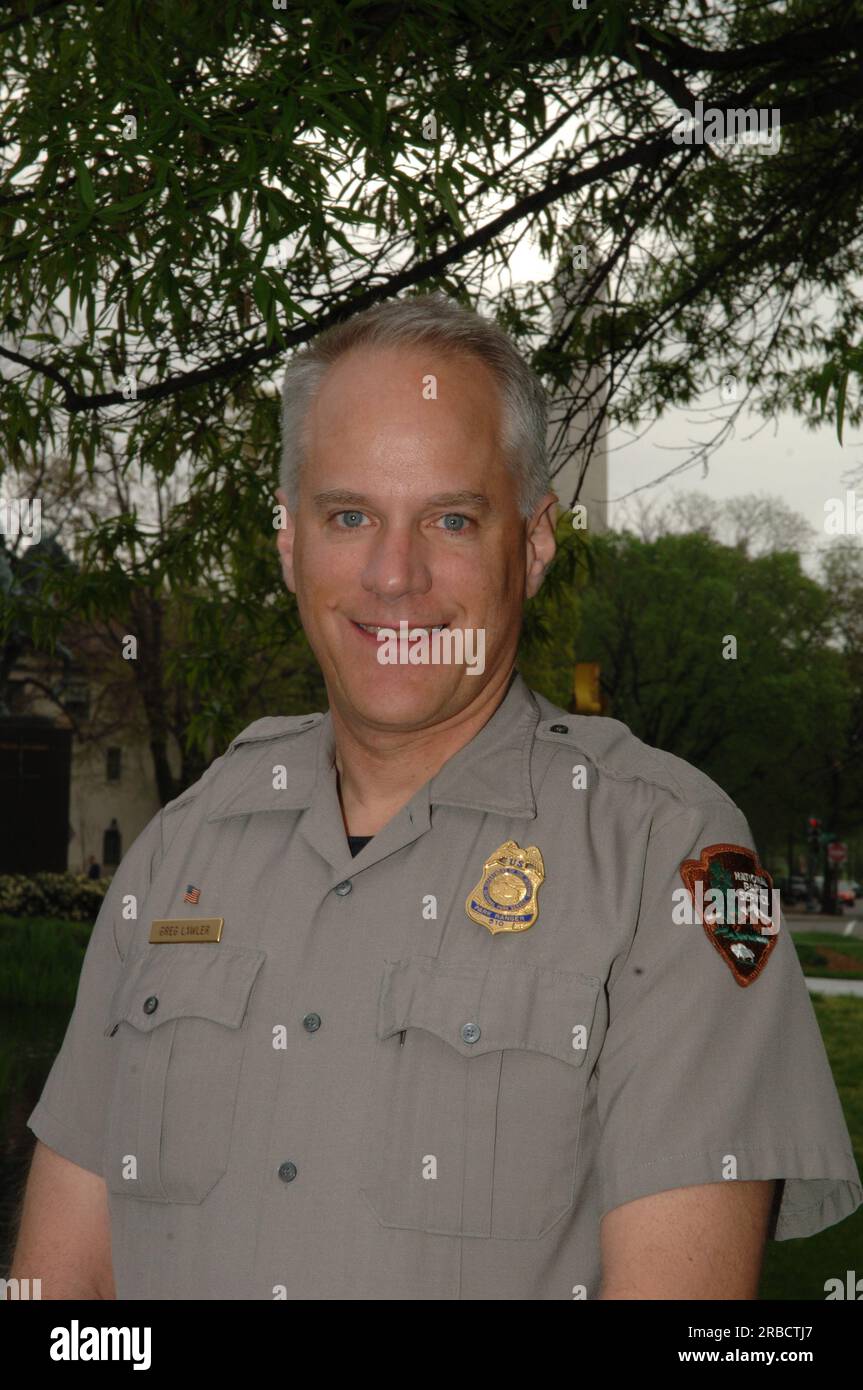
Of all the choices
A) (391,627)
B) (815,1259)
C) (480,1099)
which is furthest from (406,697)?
(815,1259)

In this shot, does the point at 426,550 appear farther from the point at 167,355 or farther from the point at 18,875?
the point at 18,875

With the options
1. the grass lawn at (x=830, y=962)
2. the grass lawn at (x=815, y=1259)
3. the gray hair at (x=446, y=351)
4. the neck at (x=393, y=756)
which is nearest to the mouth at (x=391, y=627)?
the neck at (x=393, y=756)

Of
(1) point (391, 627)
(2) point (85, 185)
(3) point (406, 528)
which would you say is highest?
(2) point (85, 185)

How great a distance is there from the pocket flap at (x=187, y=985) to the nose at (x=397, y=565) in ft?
1.89

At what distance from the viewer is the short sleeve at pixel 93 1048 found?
2287 mm

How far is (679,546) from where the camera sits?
133ft

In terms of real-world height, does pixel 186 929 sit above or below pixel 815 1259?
above

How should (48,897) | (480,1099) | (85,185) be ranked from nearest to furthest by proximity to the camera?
(480,1099), (85,185), (48,897)

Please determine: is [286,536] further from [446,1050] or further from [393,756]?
[446,1050]

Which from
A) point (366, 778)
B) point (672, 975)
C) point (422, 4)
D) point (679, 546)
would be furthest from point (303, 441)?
A: point (679, 546)

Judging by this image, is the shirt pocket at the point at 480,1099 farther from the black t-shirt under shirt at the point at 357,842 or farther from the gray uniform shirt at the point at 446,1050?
the black t-shirt under shirt at the point at 357,842

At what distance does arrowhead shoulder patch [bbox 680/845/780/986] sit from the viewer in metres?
1.86

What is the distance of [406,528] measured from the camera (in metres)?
2.19

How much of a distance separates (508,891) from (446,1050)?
23cm
